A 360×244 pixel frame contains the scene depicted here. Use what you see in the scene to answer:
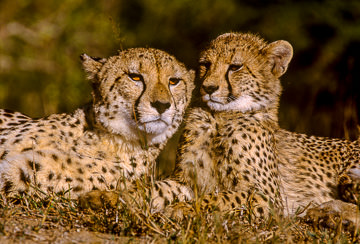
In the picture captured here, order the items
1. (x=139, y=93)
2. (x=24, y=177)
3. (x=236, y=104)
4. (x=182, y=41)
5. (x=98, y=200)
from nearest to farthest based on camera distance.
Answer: (x=98, y=200) → (x=24, y=177) → (x=139, y=93) → (x=236, y=104) → (x=182, y=41)

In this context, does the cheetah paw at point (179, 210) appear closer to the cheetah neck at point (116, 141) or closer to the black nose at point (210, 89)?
the cheetah neck at point (116, 141)

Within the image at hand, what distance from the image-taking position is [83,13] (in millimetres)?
7836

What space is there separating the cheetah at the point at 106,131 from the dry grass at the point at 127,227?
0.85 ft

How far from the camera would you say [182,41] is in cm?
792

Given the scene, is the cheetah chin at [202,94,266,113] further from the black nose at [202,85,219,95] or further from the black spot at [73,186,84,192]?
the black spot at [73,186,84,192]

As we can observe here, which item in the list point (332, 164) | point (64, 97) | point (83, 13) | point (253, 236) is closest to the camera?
point (253, 236)

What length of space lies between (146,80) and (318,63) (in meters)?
3.92

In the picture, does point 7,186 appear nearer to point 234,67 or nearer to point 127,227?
point 127,227

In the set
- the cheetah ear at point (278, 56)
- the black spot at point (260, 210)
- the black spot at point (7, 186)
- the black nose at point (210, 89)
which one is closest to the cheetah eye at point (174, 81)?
the black nose at point (210, 89)

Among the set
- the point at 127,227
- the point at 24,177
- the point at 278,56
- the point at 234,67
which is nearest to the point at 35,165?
the point at 24,177

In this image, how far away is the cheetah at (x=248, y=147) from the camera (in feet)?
11.4

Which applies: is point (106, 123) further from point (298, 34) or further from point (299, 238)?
point (298, 34)

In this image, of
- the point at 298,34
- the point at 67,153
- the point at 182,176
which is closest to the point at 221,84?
the point at 182,176

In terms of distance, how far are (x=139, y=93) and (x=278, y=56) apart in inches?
44.1
